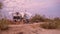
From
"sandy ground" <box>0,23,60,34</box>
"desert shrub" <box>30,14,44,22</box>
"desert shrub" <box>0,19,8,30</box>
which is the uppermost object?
"desert shrub" <box>30,14,44,22</box>

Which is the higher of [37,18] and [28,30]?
[37,18]

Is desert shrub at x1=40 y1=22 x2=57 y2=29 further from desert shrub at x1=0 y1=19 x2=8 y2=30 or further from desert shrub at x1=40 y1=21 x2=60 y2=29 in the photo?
desert shrub at x1=0 y1=19 x2=8 y2=30

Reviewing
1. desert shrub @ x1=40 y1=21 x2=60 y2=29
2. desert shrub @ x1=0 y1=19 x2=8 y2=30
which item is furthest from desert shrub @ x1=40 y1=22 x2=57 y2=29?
desert shrub @ x1=0 y1=19 x2=8 y2=30

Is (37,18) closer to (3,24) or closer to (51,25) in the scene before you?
(51,25)

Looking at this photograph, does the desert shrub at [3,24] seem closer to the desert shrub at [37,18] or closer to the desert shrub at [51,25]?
the desert shrub at [37,18]

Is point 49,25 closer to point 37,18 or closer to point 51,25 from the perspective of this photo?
point 51,25

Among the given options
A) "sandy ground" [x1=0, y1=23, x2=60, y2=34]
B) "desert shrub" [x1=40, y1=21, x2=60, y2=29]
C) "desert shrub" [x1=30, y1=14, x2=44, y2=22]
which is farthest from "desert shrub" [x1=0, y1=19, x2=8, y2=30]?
"desert shrub" [x1=40, y1=21, x2=60, y2=29]

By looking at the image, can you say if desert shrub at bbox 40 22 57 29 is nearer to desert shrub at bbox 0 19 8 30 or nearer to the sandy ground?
the sandy ground

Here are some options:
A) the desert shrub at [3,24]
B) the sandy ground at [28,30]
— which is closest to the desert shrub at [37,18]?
the sandy ground at [28,30]

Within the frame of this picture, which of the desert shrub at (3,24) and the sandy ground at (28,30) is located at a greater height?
the desert shrub at (3,24)

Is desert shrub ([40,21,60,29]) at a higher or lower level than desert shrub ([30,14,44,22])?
lower

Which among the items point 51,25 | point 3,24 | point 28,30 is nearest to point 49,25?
point 51,25

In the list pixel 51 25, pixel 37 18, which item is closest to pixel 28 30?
pixel 37 18

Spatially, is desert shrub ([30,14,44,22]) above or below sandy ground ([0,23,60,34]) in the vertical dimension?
above
